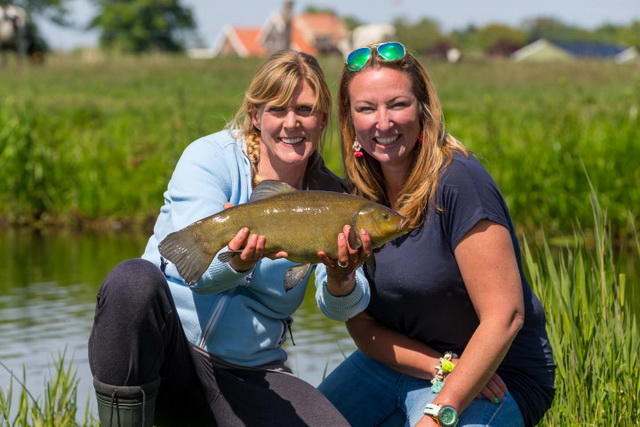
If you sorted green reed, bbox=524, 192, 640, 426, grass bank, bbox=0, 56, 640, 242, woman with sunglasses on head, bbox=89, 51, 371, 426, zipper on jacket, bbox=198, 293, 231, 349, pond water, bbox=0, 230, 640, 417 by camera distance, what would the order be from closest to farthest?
woman with sunglasses on head, bbox=89, 51, 371, 426
zipper on jacket, bbox=198, 293, 231, 349
green reed, bbox=524, 192, 640, 426
pond water, bbox=0, 230, 640, 417
grass bank, bbox=0, 56, 640, 242

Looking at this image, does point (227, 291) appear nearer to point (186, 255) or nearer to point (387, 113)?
point (186, 255)

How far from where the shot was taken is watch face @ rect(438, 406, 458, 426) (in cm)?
335

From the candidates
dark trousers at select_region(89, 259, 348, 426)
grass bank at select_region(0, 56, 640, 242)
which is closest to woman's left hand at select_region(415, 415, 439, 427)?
dark trousers at select_region(89, 259, 348, 426)

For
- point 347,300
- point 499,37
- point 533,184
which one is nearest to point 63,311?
point 533,184

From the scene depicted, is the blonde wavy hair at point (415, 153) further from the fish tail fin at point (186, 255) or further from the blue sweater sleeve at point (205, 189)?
the fish tail fin at point (186, 255)

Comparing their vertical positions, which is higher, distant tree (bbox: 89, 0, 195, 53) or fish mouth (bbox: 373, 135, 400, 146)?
fish mouth (bbox: 373, 135, 400, 146)

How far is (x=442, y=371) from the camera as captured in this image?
11.8ft

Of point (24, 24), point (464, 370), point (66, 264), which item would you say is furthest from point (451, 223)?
point (24, 24)

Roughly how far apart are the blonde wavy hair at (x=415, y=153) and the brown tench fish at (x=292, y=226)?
190 mm

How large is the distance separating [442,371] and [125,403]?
962 mm

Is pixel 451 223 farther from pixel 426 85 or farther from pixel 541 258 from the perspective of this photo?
pixel 541 258

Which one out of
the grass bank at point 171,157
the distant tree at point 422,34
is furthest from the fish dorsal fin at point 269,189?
the distant tree at point 422,34

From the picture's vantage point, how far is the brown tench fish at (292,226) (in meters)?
3.31

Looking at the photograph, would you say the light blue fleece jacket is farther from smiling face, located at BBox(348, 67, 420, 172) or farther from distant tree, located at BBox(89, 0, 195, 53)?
distant tree, located at BBox(89, 0, 195, 53)
